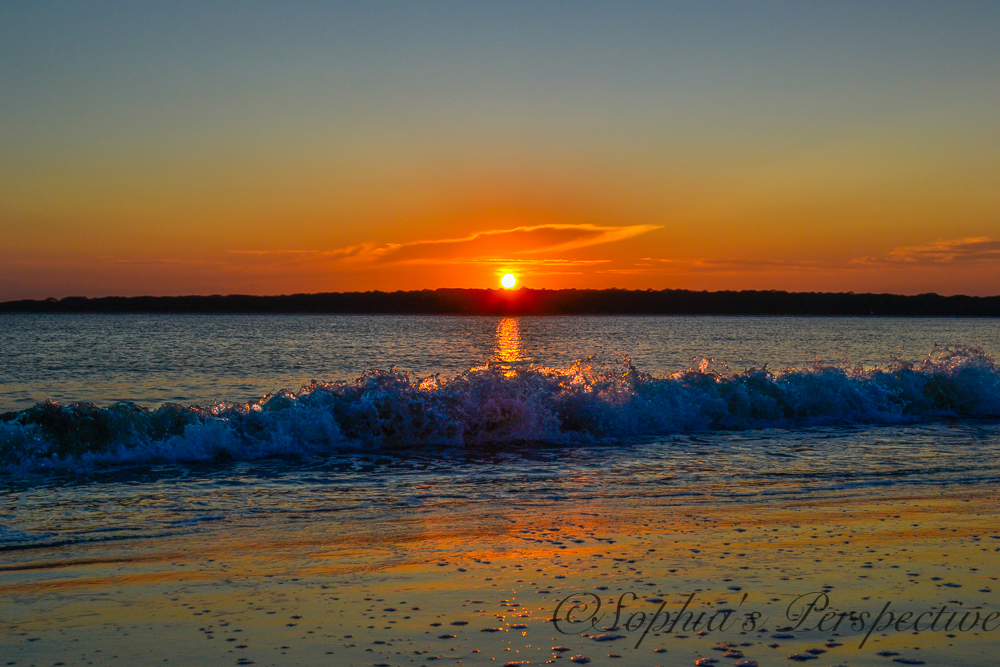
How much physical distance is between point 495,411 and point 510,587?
8.90 metres

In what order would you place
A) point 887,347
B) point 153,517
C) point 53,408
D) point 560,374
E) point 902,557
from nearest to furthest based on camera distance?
point 902,557 < point 153,517 < point 53,408 < point 560,374 < point 887,347

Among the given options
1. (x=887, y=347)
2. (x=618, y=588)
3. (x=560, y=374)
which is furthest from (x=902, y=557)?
(x=887, y=347)

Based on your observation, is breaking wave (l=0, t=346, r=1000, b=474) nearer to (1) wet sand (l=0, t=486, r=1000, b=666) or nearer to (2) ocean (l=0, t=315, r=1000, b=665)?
(2) ocean (l=0, t=315, r=1000, b=665)

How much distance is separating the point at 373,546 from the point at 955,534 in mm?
4890

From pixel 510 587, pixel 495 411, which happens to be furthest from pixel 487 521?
pixel 495 411

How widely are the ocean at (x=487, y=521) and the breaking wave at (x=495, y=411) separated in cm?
5

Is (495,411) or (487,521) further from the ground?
(495,411)

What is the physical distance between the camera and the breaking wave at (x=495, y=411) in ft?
36.3

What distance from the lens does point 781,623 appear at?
4352 millimetres

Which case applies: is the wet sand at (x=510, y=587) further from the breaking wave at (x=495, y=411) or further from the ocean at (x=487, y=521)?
the breaking wave at (x=495, y=411)

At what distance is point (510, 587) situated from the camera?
197 inches

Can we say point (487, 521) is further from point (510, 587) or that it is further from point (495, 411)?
point (495, 411)

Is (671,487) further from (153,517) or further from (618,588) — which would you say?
(153,517)

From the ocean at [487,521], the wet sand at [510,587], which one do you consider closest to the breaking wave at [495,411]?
the ocean at [487,521]
